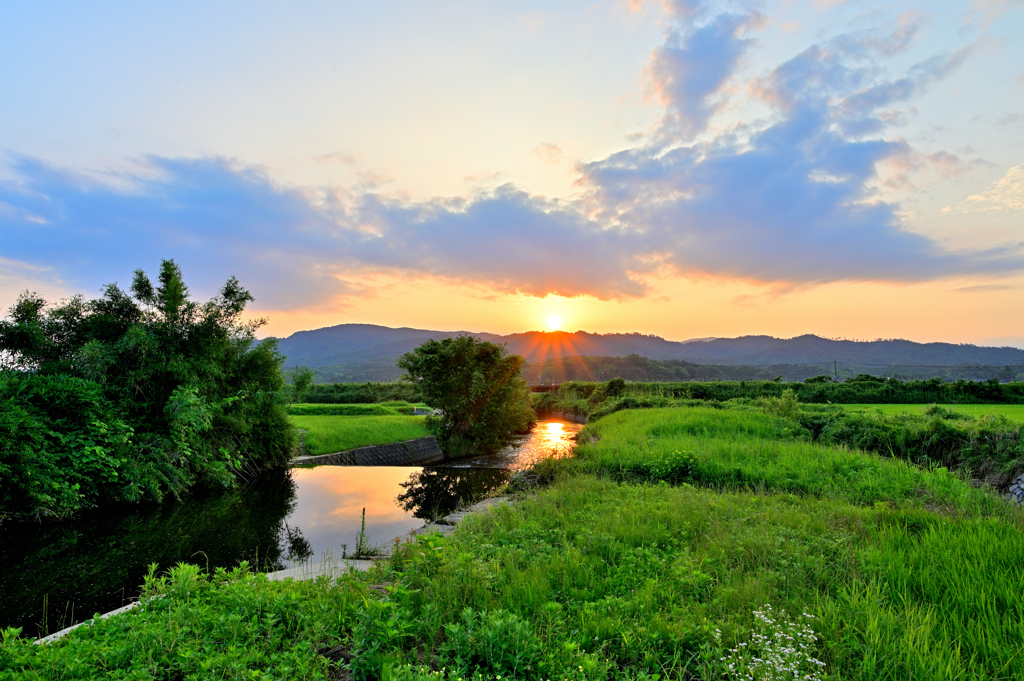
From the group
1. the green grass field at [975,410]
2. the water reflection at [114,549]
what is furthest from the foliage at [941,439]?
the water reflection at [114,549]

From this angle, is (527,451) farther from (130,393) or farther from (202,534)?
(130,393)

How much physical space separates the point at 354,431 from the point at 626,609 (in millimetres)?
20045

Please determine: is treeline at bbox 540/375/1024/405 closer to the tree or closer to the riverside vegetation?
the tree

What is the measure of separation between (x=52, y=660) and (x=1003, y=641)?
7.42 metres

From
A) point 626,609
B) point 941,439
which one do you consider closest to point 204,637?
point 626,609

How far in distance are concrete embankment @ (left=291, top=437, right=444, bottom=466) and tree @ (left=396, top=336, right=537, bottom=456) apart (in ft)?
4.08

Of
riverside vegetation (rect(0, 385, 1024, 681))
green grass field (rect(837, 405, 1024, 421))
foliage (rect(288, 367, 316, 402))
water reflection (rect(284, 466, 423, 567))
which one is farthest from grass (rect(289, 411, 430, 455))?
green grass field (rect(837, 405, 1024, 421))

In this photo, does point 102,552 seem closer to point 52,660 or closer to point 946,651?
point 52,660

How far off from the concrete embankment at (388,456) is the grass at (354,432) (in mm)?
454

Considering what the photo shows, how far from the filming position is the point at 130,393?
41.7 feet

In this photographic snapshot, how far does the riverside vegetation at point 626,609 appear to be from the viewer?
134 inches

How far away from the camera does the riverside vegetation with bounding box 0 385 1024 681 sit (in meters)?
3.41

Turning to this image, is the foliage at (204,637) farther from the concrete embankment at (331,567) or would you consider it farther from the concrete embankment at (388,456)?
the concrete embankment at (388,456)

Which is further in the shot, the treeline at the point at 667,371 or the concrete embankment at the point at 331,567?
the treeline at the point at 667,371
